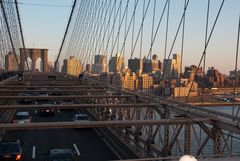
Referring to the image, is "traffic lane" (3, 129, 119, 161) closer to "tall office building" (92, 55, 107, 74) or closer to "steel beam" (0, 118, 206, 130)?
"steel beam" (0, 118, 206, 130)

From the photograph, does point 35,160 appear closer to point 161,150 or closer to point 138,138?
point 138,138

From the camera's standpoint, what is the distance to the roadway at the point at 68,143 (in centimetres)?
2107

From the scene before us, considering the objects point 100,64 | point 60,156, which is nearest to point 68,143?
point 60,156

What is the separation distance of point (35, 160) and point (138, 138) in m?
5.59

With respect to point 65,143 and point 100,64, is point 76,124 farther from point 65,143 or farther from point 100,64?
point 100,64

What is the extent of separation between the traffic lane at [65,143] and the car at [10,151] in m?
1.34

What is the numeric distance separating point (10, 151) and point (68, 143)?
6.41 metres

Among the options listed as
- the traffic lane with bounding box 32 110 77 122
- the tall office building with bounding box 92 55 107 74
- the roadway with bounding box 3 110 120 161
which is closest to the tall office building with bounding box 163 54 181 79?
the roadway with bounding box 3 110 120 161

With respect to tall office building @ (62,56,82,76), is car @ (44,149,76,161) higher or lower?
lower

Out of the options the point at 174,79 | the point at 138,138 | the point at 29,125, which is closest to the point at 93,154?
the point at 138,138

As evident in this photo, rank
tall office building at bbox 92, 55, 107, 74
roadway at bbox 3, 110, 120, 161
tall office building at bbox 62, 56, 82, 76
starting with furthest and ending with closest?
tall office building at bbox 62, 56, 82, 76
tall office building at bbox 92, 55, 107, 74
roadway at bbox 3, 110, 120, 161

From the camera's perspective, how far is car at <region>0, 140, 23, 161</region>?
18.8 meters

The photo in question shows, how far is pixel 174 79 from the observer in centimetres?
1925

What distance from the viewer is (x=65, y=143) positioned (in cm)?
2539
